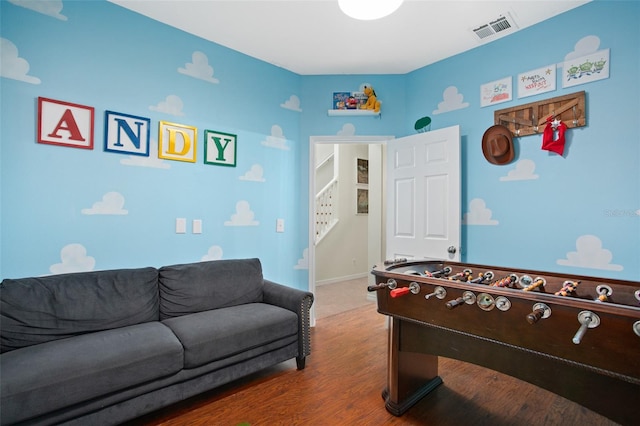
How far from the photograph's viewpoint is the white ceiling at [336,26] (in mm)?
2328

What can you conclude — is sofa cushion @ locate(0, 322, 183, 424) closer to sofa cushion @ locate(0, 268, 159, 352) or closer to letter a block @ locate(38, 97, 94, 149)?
sofa cushion @ locate(0, 268, 159, 352)

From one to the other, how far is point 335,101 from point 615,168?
2422mm

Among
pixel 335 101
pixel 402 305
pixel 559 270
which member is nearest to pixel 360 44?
pixel 335 101

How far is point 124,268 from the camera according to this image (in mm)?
2314

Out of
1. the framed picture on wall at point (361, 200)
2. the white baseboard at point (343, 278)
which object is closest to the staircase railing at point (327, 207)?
the framed picture on wall at point (361, 200)

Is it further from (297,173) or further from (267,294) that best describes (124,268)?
(297,173)

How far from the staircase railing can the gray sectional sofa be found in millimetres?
3003

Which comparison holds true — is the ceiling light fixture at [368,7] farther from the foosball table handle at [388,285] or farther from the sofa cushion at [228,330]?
the sofa cushion at [228,330]

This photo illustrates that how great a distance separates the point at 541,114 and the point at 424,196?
114cm

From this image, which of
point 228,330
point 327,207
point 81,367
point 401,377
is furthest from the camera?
point 327,207

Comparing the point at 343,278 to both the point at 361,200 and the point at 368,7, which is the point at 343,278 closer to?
the point at 361,200

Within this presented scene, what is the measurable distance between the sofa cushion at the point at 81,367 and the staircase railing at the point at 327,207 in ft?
12.4

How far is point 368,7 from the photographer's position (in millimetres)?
1875

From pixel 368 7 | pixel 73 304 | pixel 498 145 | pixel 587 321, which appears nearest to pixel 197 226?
pixel 73 304
